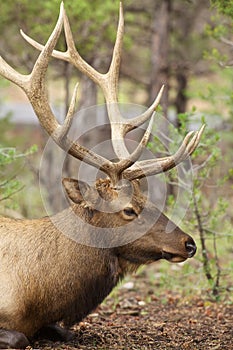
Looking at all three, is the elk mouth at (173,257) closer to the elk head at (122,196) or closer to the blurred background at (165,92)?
the elk head at (122,196)

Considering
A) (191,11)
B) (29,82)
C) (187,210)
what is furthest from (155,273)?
(191,11)

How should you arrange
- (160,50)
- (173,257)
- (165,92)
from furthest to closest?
1. (160,50)
2. (165,92)
3. (173,257)

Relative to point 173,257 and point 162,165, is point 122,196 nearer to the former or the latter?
point 162,165

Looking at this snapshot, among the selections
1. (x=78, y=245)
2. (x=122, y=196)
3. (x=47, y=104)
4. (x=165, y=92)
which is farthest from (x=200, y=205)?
(x=165, y=92)

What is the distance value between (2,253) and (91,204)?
0.84 m

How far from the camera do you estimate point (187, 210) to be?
848 centimetres

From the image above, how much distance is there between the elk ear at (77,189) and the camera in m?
6.05

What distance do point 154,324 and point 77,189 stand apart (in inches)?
73.1

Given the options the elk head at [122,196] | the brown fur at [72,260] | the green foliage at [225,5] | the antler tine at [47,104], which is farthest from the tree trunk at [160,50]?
the antler tine at [47,104]

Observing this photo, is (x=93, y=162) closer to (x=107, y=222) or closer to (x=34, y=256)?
(x=107, y=222)

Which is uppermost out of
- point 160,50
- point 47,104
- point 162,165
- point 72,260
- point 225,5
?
point 160,50

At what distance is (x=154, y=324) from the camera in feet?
23.6

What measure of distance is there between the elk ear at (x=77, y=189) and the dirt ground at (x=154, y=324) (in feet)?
3.99

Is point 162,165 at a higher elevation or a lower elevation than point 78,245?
higher
